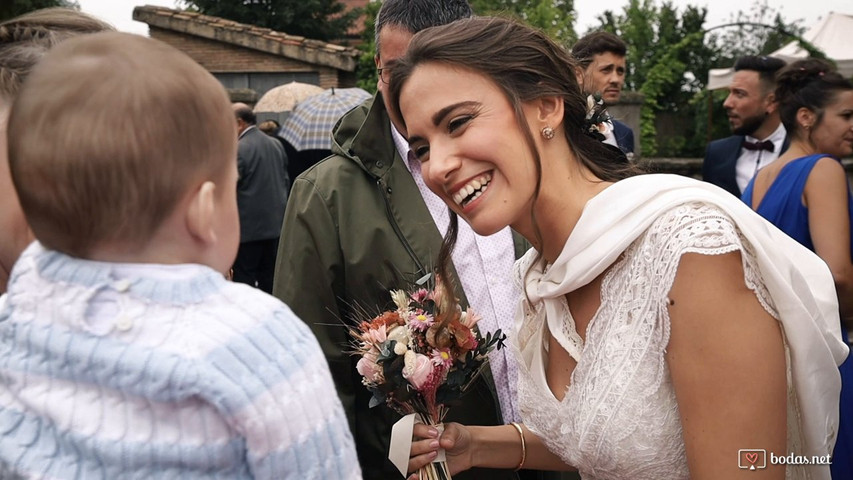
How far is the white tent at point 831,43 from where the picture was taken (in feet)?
50.4

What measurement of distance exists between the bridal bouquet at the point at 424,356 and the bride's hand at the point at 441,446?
0.04 m

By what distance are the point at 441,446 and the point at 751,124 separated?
5744 mm

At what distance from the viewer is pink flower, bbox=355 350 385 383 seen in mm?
2404

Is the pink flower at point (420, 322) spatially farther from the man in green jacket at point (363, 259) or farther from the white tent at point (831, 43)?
the white tent at point (831, 43)

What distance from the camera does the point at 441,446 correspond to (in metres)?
2.44

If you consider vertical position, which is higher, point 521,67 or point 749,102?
point 521,67

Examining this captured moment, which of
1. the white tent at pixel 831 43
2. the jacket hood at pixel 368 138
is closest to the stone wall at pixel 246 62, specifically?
the white tent at pixel 831 43

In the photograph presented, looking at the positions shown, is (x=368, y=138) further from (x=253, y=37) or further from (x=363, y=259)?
(x=253, y=37)

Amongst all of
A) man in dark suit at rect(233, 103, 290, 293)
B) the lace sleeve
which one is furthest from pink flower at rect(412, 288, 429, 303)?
man in dark suit at rect(233, 103, 290, 293)

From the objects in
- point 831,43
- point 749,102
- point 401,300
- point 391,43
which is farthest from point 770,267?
point 831,43

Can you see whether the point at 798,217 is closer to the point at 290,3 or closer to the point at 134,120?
the point at 134,120

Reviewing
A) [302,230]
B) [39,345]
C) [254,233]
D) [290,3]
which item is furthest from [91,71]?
[290,3]

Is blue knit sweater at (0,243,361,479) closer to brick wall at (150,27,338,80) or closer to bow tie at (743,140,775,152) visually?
bow tie at (743,140,775,152)

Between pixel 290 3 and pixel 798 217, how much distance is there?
32.6 m
